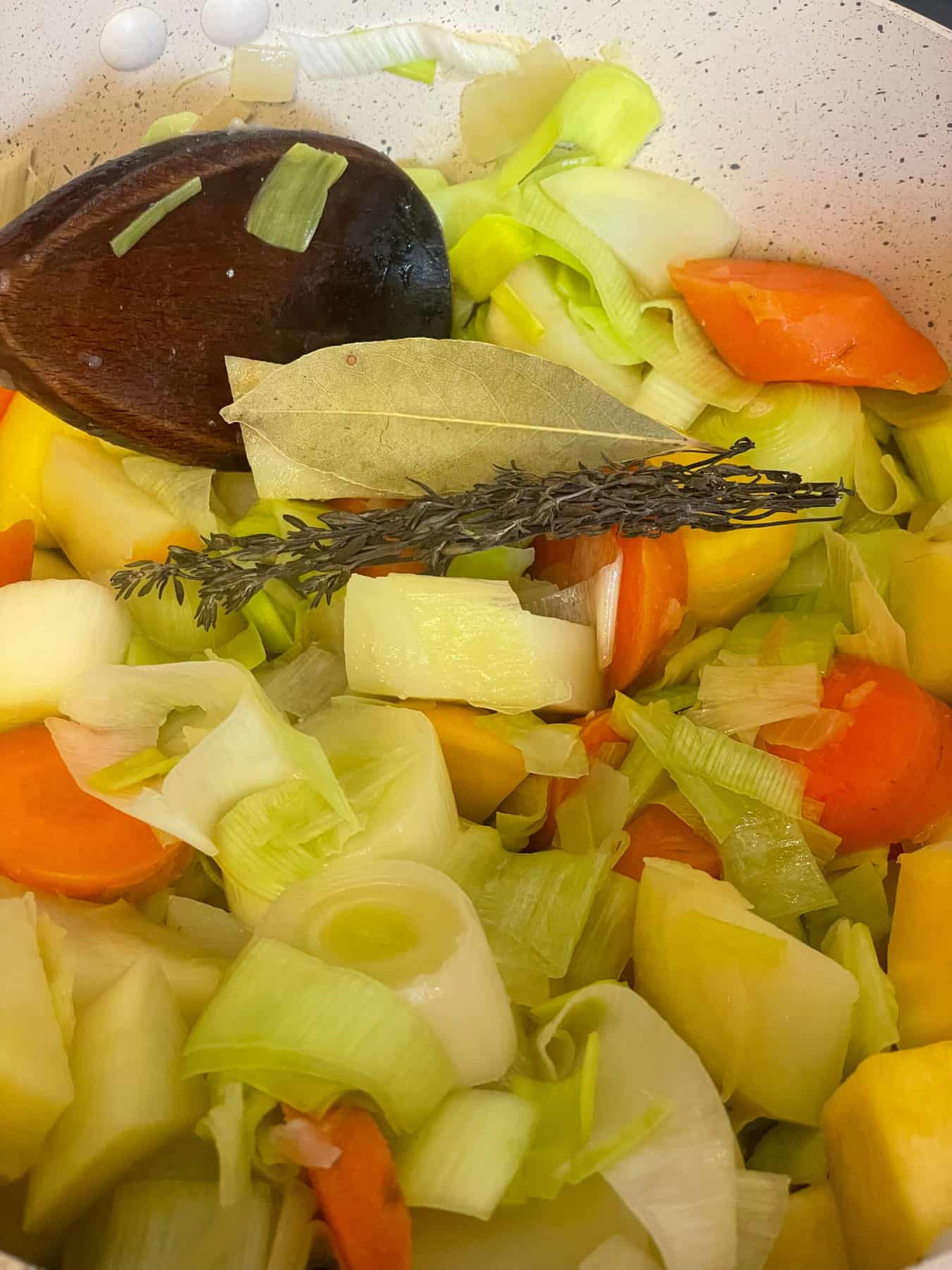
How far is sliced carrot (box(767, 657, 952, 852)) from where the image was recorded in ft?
3.48

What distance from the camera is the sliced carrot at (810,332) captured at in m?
1.24

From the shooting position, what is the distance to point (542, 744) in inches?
42.5

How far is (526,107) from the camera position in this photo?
1.41 metres

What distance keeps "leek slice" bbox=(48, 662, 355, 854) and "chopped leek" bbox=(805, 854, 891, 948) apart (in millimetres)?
528

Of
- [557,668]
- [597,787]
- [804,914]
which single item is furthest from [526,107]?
[804,914]

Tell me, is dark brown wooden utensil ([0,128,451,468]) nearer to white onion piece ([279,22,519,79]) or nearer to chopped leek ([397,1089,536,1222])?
white onion piece ([279,22,519,79])

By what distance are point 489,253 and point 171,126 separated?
1.67 feet

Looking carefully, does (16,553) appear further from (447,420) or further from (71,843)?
(447,420)

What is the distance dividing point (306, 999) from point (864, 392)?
1.08 metres

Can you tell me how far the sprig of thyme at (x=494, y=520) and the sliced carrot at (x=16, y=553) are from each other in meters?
0.22

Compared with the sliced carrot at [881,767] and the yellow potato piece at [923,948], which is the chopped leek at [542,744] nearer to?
the sliced carrot at [881,767]

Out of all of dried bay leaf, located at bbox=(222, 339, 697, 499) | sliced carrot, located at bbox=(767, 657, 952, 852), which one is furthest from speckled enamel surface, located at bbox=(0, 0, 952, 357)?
sliced carrot, located at bbox=(767, 657, 952, 852)

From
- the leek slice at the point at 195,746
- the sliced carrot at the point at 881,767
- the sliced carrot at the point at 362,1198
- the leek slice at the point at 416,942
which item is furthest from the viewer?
the sliced carrot at the point at 881,767

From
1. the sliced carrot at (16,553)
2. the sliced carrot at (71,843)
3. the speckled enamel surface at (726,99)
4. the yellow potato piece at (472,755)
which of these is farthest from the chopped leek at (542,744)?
the speckled enamel surface at (726,99)
